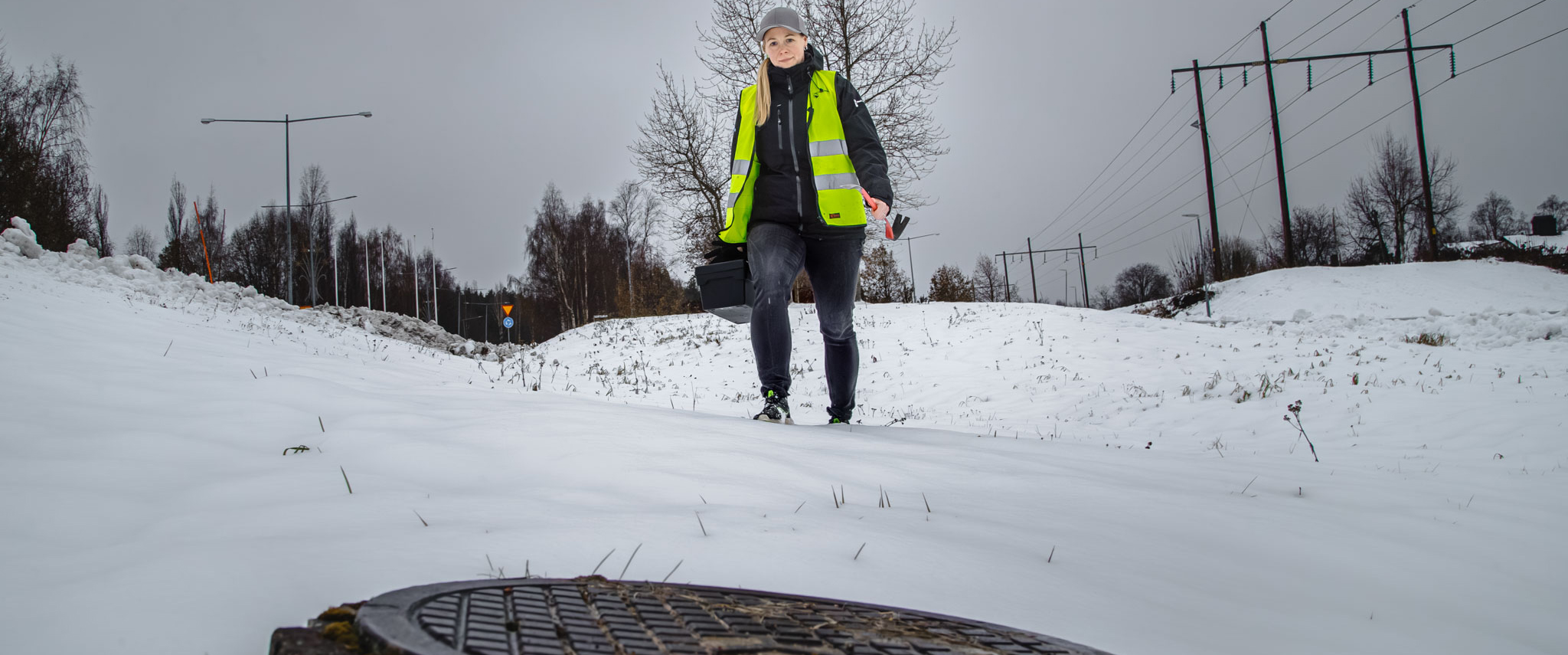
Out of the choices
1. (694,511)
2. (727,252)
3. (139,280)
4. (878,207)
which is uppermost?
(139,280)

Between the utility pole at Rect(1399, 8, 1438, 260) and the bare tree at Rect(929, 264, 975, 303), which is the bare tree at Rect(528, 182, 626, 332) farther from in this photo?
the utility pole at Rect(1399, 8, 1438, 260)

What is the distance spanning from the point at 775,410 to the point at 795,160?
1.26 m

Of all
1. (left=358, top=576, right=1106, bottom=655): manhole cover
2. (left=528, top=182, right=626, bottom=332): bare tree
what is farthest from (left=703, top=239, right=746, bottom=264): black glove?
(left=528, top=182, right=626, bottom=332): bare tree

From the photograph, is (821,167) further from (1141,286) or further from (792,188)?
(1141,286)

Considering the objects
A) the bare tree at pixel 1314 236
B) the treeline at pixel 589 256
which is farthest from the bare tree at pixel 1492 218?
the treeline at pixel 589 256

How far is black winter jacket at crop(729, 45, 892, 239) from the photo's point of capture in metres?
3.63

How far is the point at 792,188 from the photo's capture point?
3.62 m

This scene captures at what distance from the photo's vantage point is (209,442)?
6.35ft

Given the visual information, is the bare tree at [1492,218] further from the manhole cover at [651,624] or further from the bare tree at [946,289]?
the manhole cover at [651,624]

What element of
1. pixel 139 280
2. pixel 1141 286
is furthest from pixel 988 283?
pixel 139 280

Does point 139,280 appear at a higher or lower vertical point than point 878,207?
higher

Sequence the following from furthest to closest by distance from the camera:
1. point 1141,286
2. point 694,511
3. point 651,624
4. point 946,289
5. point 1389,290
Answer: point 1141,286
point 946,289
point 1389,290
point 694,511
point 651,624

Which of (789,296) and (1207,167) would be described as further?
(1207,167)

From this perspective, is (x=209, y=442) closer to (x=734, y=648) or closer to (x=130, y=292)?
(x=734, y=648)
